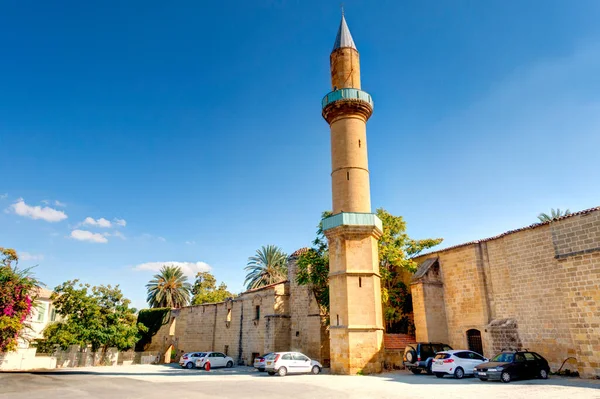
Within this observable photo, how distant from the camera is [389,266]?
2684cm

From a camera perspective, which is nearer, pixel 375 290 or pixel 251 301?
pixel 375 290

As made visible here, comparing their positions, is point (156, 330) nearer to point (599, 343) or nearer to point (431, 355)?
point (431, 355)

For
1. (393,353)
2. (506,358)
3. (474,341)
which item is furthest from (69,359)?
(506,358)

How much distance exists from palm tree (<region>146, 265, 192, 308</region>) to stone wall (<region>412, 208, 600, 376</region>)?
31.5m

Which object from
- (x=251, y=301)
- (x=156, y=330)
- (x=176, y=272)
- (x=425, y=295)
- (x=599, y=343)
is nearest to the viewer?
(x=599, y=343)

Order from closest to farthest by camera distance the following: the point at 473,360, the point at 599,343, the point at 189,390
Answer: the point at 189,390 < the point at 599,343 < the point at 473,360

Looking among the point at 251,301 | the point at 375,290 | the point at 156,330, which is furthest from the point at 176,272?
the point at 375,290

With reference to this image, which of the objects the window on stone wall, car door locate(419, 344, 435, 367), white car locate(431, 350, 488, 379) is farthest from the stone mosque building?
the window on stone wall

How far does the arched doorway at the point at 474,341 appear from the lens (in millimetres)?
21484

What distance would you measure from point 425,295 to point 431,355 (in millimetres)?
4559

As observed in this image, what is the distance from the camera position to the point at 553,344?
1769 cm

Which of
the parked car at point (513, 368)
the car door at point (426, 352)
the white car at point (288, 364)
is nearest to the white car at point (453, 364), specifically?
the parked car at point (513, 368)

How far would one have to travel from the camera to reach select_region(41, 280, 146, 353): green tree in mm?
30531

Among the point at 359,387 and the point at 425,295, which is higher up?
the point at 425,295
